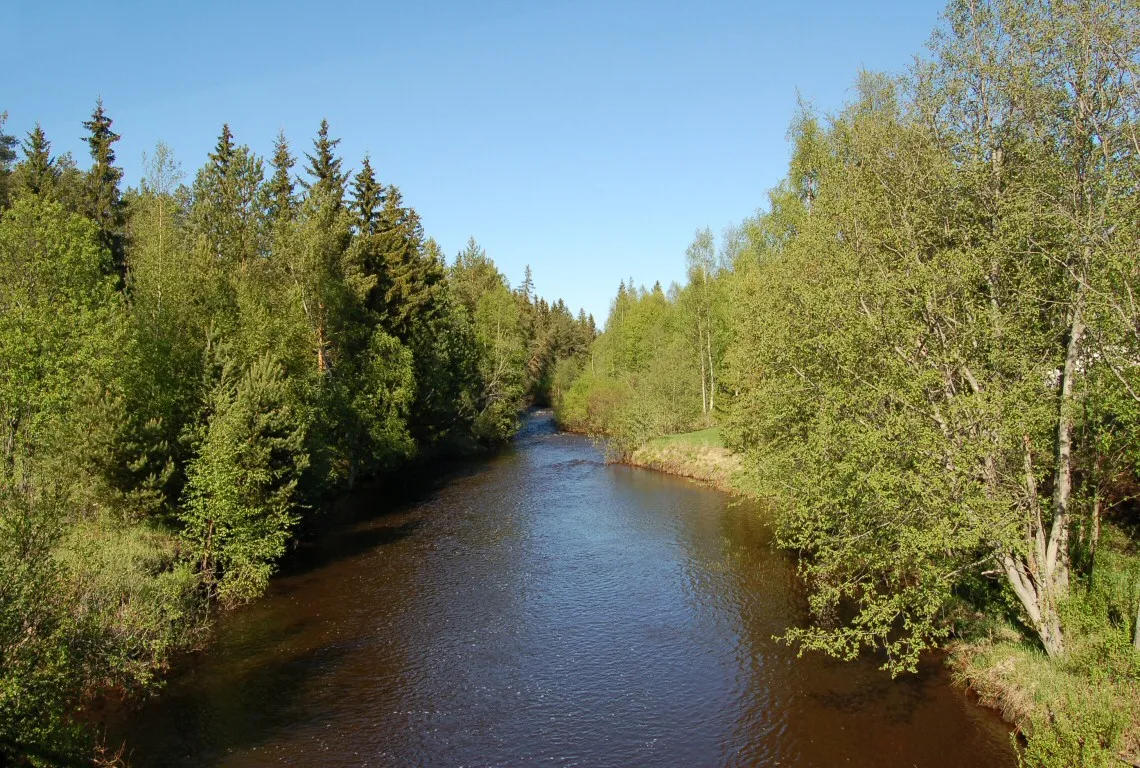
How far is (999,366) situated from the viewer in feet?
56.4

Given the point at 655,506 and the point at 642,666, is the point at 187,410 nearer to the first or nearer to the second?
the point at 642,666

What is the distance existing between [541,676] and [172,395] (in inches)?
688

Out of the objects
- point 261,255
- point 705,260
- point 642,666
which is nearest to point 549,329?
point 705,260

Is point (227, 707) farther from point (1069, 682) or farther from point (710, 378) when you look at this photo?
point (710, 378)

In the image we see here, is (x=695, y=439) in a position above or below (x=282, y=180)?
below

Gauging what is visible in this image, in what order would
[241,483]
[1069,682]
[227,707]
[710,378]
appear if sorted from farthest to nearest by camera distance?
[710,378] → [241,483] → [227,707] → [1069,682]

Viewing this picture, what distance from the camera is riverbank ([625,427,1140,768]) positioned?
41.5ft

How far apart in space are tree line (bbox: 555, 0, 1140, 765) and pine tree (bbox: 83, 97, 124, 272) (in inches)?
1790

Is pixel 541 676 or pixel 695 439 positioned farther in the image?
pixel 695 439

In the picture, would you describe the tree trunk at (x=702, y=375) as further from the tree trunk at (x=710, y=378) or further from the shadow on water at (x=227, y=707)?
the shadow on water at (x=227, y=707)

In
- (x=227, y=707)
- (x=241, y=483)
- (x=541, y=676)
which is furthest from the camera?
(x=241, y=483)

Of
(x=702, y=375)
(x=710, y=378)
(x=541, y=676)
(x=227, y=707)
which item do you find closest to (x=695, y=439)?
(x=702, y=375)

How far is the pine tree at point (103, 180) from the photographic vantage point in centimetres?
4600

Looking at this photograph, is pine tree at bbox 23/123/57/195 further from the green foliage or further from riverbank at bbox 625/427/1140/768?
riverbank at bbox 625/427/1140/768
